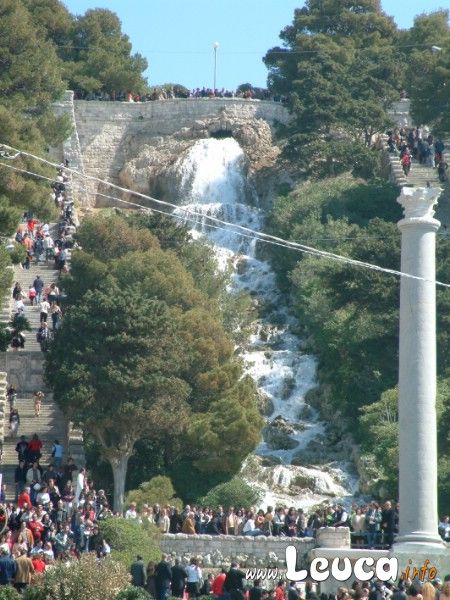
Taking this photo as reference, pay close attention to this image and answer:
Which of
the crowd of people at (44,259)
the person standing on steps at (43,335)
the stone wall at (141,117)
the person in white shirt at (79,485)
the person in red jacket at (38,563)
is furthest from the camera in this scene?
the stone wall at (141,117)

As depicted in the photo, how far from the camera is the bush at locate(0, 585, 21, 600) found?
115 ft

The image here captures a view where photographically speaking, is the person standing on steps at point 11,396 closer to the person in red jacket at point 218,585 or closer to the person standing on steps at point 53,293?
the person standing on steps at point 53,293

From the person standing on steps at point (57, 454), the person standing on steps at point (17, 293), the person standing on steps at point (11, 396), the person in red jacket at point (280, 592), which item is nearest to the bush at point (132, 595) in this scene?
the person in red jacket at point (280, 592)

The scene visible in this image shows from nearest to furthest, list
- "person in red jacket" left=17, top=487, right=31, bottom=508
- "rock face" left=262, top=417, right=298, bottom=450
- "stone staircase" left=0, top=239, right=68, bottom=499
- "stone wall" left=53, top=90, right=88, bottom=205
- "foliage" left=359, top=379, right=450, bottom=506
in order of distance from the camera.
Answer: "person in red jacket" left=17, top=487, right=31, bottom=508 < "foliage" left=359, top=379, right=450, bottom=506 < "stone staircase" left=0, top=239, right=68, bottom=499 < "rock face" left=262, top=417, right=298, bottom=450 < "stone wall" left=53, top=90, right=88, bottom=205

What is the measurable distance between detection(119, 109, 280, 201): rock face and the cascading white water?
1.43 ft

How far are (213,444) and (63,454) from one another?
3826 millimetres

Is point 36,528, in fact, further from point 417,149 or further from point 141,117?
point 141,117

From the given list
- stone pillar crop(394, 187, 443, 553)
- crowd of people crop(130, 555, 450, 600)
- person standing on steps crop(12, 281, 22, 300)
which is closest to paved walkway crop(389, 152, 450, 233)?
person standing on steps crop(12, 281, 22, 300)

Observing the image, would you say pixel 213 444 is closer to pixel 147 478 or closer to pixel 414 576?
pixel 147 478

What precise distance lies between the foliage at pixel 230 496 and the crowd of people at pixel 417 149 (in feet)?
77.3

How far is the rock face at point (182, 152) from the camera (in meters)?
87.6

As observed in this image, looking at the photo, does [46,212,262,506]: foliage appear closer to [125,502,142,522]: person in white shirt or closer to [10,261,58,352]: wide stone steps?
[10,261,58,352]: wide stone steps

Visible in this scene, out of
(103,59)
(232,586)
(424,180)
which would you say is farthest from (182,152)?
(232,586)

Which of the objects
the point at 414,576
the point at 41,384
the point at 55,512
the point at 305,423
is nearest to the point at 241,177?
the point at 305,423
